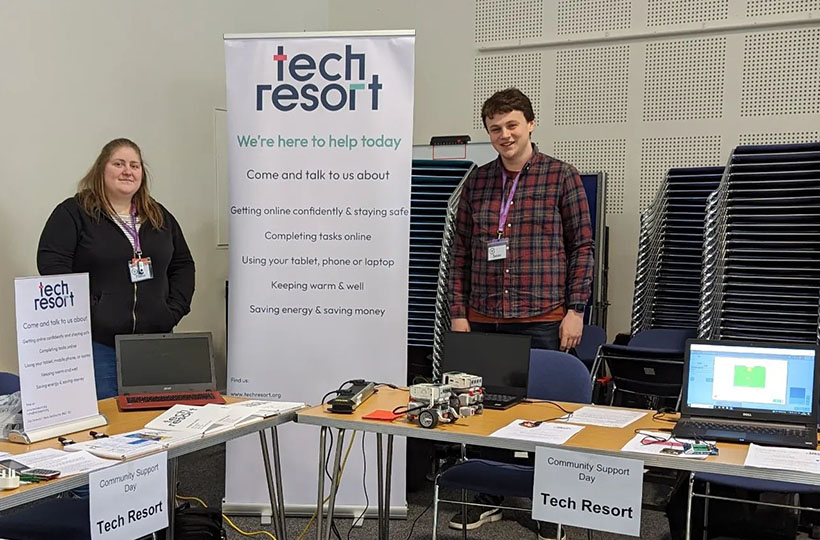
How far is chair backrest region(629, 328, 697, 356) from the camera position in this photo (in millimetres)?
4250

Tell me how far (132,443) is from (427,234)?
2327 mm

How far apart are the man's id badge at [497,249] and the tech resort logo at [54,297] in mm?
1669

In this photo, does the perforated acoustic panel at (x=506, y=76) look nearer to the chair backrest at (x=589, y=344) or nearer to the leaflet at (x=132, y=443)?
the chair backrest at (x=589, y=344)

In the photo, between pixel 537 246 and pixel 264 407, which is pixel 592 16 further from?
pixel 264 407

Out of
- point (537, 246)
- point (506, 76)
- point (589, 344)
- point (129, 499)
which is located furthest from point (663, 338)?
point (129, 499)

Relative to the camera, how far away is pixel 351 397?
107 inches

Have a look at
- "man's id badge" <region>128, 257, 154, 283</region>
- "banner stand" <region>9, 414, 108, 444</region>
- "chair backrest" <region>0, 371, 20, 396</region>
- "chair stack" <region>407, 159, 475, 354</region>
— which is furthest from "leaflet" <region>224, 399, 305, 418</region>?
"chair stack" <region>407, 159, 475, 354</region>

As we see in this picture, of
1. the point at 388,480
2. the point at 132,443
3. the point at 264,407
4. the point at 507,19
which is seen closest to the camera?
the point at 132,443

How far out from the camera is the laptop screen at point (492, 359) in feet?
9.19

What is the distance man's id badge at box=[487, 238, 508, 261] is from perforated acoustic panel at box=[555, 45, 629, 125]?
2522 millimetres

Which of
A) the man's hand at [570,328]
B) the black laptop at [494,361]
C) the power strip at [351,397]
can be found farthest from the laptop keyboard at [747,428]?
the power strip at [351,397]

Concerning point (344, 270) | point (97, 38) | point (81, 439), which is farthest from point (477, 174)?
point (97, 38)

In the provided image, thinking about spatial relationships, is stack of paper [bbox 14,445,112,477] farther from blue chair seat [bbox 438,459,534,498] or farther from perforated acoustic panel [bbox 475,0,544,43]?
perforated acoustic panel [bbox 475,0,544,43]

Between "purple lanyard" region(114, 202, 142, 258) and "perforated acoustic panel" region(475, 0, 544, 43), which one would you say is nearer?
"purple lanyard" region(114, 202, 142, 258)
